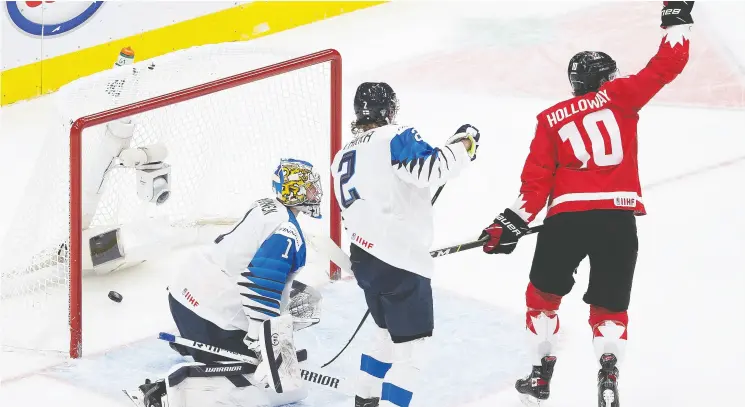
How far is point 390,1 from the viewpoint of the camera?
26.4 ft

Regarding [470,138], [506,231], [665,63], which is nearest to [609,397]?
[506,231]

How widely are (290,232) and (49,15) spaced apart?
306 cm

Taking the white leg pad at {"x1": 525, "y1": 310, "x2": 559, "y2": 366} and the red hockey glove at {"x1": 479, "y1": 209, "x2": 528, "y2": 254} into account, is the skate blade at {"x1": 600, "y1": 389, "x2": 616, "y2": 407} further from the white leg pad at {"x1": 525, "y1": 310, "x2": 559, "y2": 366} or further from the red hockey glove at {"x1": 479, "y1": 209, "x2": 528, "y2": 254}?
the red hockey glove at {"x1": 479, "y1": 209, "x2": 528, "y2": 254}

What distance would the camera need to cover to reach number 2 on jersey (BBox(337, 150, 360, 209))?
11.6 feet

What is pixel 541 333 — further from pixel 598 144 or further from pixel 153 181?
pixel 153 181

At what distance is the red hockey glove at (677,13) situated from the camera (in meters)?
3.52

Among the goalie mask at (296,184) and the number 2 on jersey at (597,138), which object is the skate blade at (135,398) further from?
the number 2 on jersey at (597,138)

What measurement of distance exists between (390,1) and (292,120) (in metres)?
3.29

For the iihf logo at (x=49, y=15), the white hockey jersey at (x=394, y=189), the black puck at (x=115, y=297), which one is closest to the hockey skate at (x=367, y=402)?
the white hockey jersey at (x=394, y=189)

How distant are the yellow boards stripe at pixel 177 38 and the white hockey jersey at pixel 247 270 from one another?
109 inches

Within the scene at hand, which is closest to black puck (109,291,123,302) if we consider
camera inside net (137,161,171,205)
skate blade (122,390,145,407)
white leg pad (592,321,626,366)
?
camera inside net (137,161,171,205)

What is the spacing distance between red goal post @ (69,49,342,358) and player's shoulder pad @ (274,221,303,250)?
0.80 metres

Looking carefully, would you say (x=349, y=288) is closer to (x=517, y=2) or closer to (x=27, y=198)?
(x=27, y=198)

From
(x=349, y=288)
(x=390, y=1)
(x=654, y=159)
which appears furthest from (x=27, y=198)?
(x=390, y=1)
